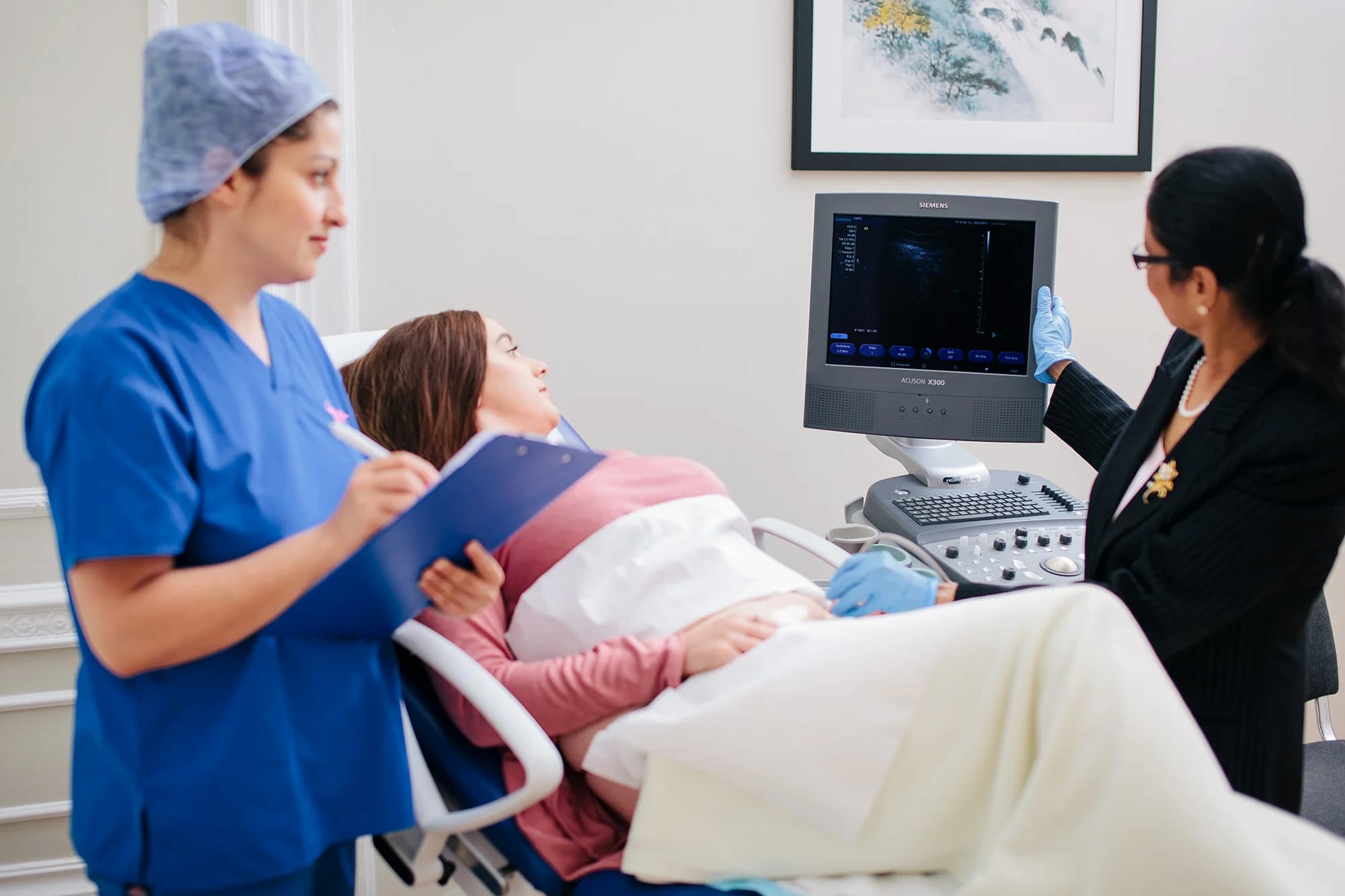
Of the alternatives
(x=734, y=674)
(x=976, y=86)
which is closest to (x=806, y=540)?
(x=734, y=674)

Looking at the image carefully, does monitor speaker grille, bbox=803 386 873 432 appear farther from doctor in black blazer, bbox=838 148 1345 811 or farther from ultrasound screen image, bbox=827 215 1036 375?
doctor in black blazer, bbox=838 148 1345 811

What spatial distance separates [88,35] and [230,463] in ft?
4.76

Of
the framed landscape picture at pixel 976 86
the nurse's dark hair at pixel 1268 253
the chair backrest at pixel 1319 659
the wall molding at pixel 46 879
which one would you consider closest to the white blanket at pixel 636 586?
the nurse's dark hair at pixel 1268 253

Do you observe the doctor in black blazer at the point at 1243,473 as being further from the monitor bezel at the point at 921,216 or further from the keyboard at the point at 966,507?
the monitor bezel at the point at 921,216

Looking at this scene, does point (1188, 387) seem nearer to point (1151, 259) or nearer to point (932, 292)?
point (1151, 259)

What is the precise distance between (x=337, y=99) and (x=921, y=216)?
118cm

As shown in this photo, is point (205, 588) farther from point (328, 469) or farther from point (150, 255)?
point (150, 255)

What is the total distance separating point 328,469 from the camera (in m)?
1.22

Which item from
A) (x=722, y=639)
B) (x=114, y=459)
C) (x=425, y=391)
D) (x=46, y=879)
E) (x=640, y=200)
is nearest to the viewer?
(x=114, y=459)

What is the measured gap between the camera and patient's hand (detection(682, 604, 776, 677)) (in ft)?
4.61

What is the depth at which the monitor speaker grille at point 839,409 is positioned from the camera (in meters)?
2.19

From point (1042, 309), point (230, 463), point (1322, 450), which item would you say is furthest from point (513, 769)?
point (1042, 309)

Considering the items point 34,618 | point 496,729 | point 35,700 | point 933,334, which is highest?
point 933,334

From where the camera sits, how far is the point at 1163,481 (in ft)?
4.86
